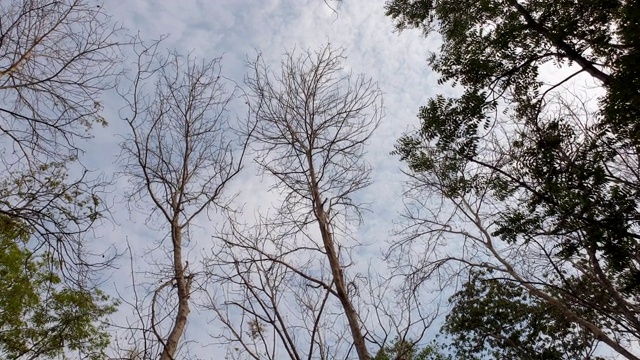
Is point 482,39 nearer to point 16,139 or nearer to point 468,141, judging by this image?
point 468,141

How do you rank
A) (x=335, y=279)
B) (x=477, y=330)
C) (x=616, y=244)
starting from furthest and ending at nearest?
(x=477, y=330) < (x=335, y=279) < (x=616, y=244)

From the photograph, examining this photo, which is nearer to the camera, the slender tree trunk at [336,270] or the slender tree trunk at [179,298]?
the slender tree trunk at [336,270]

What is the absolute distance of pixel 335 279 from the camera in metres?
4.44

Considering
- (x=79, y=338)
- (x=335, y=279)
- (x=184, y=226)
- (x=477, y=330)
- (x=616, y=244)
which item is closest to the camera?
(x=616, y=244)

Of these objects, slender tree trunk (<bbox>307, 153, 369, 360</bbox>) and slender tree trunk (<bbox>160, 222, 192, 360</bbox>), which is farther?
slender tree trunk (<bbox>160, 222, 192, 360</bbox>)

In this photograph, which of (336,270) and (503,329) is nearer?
(336,270)

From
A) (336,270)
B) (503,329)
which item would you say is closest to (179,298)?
(336,270)

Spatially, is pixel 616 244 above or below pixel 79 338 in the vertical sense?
below

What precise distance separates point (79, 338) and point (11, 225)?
7244mm

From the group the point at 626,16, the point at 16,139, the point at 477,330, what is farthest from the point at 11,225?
the point at 477,330

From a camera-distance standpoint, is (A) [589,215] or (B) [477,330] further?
(B) [477,330]

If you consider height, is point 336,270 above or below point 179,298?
below

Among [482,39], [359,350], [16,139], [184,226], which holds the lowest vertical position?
[359,350]

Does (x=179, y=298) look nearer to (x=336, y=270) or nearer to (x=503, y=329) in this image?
(x=336, y=270)
